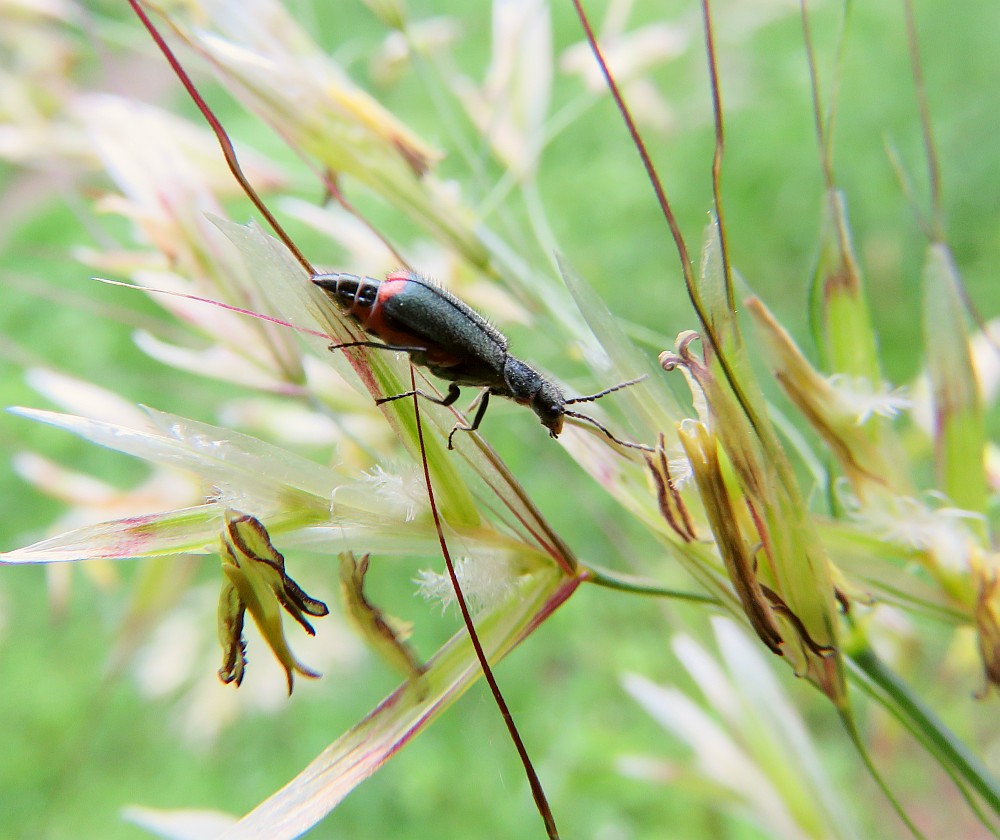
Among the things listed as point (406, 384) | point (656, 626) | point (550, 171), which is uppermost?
point (406, 384)

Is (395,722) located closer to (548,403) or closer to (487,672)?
(487,672)

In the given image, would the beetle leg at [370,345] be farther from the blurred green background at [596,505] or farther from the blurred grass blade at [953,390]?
the blurred green background at [596,505]

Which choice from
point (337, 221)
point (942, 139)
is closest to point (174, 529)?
point (337, 221)

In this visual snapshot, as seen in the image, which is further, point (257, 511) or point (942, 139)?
point (942, 139)

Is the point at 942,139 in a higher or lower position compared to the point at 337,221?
higher

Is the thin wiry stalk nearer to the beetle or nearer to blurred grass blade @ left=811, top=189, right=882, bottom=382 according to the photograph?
the beetle

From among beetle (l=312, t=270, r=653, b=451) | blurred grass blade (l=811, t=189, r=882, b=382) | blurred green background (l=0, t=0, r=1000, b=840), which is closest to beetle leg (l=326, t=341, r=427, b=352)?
beetle (l=312, t=270, r=653, b=451)

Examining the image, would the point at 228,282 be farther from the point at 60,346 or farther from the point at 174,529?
the point at 60,346
